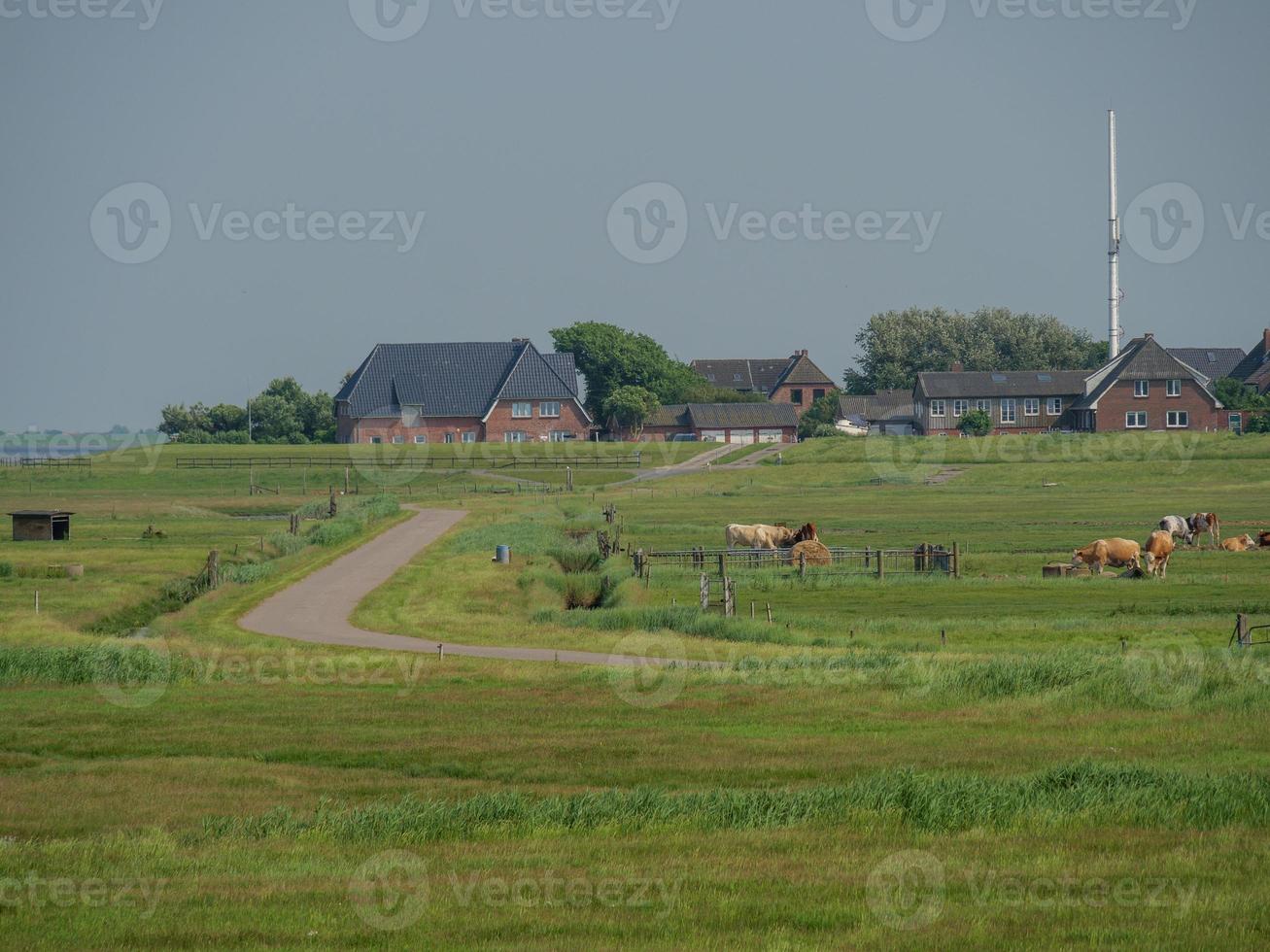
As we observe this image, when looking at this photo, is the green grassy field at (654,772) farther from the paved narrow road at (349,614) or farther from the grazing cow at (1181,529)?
the grazing cow at (1181,529)

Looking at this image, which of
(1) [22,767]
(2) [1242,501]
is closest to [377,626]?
(1) [22,767]

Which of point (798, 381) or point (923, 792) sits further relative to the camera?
point (798, 381)

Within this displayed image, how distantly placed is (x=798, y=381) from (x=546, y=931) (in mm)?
177979

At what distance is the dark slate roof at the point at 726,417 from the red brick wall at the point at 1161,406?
3581 cm

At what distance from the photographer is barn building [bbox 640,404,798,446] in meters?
157

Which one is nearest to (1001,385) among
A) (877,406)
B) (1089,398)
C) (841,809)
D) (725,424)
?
(1089,398)

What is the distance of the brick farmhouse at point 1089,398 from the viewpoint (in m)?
132

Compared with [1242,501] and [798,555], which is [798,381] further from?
[798,555]

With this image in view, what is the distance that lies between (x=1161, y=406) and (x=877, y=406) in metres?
38.8

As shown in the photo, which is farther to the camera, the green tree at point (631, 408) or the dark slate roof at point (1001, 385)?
the green tree at point (631, 408)

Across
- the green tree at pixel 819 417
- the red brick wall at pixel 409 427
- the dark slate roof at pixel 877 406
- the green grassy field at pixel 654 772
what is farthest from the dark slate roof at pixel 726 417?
the green grassy field at pixel 654 772

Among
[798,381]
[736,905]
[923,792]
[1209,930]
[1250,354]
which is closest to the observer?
[1209,930]

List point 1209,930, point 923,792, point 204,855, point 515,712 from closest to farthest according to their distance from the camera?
point 1209,930 < point 204,855 < point 923,792 < point 515,712

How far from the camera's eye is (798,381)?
616 feet
